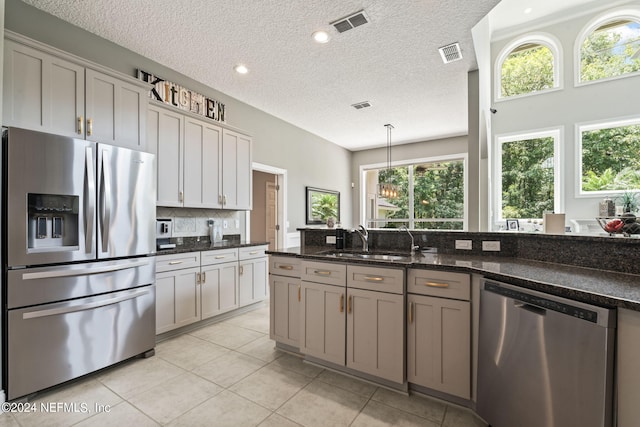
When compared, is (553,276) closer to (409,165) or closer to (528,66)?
(409,165)

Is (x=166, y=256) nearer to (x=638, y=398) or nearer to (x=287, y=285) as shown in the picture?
(x=287, y=285)

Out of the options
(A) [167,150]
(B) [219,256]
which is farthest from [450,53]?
(B) [219,256]

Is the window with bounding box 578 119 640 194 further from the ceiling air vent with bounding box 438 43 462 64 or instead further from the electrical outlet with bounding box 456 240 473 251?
the electrical outlet with bounding box 456 240 473 251

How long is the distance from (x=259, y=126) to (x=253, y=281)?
8.13ft

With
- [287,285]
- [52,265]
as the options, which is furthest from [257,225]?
[52,265]

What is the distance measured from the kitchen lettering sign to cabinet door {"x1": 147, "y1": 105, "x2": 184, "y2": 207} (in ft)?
1.05

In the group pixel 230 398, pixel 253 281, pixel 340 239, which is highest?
pixel 340 239

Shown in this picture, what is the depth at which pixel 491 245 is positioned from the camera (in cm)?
230

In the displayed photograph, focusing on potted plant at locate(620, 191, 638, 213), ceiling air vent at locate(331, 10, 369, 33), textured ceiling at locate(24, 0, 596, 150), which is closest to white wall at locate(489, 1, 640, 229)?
potted plant at locate(620, 191, 638, 213)

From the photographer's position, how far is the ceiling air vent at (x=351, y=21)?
8.14 ft

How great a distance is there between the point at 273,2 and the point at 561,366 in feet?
9.85

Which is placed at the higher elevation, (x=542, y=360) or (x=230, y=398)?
(x=542, y=360)

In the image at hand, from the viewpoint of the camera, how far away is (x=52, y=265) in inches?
79.3

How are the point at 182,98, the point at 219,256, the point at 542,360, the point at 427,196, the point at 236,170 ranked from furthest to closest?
the point at 427,196
the point at 236,170
the point at 182,98
the point at 219,256
the point at 542,360
